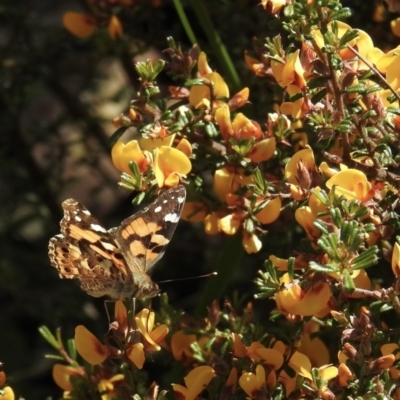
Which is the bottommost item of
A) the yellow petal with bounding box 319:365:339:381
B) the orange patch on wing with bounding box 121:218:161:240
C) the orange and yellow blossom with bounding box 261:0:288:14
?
the yellow petal with bounding box 319:365:339:381

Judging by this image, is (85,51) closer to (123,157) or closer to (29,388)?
(29,388)

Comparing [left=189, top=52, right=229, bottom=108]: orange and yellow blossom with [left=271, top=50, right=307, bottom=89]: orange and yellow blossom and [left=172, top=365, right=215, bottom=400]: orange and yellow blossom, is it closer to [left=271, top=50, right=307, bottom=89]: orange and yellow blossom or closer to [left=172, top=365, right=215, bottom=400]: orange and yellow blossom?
[left=271, top=50, right=307, bottom=89]: orange and yellow blossom

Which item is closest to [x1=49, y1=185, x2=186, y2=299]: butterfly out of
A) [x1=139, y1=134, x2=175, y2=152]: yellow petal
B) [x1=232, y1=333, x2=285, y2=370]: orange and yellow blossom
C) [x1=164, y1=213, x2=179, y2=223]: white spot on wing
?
[x1=164, y1=213, x2=179, y2=223]: white spot on wing

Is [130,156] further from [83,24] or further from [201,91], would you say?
[83,24]

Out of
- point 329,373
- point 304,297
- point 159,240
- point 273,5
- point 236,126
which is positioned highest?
point 273,5

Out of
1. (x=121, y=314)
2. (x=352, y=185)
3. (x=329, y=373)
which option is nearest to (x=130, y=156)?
(x=121, y=314)
